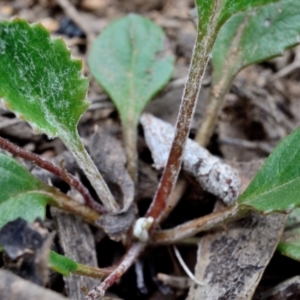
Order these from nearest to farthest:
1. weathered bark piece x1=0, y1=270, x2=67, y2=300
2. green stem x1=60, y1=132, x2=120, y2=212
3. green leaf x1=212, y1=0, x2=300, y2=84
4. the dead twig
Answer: weathered bark piece x1=0, y1=270, x2=67, y2=300
green stem x1=60, y1=132, x2=120, y2=212
green leaf x1=212, y1=0, x2=300, y2=84
the dead twig

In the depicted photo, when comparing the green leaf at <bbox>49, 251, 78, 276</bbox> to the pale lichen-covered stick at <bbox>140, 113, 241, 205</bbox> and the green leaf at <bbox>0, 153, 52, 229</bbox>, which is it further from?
the pale lichen-covered stick at <bbox>140, 113, 241, 205</bbox>

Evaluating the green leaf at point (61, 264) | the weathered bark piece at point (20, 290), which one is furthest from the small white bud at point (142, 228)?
the weathered bark piece at point (20, 290)

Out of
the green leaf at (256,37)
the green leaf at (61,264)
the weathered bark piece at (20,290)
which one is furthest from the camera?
the green leaf at (256,37)

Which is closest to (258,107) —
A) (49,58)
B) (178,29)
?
(178,29)

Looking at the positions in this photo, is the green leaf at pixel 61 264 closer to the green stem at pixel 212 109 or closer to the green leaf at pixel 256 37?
the green stem at pixel 212 109

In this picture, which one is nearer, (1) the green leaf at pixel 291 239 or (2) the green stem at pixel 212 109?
(1) the green leaf at pixel 291 239

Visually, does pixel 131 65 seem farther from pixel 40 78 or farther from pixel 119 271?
pixel 119 271

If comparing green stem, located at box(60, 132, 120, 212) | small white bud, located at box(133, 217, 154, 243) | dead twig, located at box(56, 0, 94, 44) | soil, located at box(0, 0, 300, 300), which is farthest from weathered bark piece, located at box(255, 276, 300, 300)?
dead twig, located at box(56, 0, 94, 44)
